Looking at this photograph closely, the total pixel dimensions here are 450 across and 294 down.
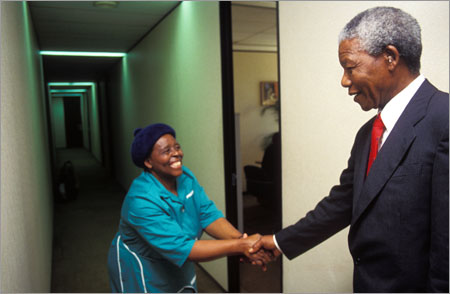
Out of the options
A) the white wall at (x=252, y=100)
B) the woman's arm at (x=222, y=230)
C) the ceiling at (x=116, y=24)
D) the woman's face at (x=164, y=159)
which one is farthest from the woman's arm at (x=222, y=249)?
the white wall at (x=252, y=100)

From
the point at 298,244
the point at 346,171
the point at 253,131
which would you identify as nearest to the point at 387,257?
the point at 346,171

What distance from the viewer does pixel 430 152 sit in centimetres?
82

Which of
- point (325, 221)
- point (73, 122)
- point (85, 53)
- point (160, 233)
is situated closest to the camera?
point (325, 221)

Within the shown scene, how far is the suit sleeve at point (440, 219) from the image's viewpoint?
77cm

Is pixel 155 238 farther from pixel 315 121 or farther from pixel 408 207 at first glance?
pixel 408 207

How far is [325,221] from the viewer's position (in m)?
1.33

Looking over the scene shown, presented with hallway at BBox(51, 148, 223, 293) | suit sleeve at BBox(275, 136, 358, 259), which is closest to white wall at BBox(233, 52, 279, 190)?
hallway at BBox(51, 148, 223, 293)

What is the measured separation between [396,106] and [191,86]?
8.04ft

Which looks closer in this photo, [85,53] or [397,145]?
[397,145]

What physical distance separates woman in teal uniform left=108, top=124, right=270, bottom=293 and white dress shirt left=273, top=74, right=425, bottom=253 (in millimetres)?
911

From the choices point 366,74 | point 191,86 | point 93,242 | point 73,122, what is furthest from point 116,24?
point 73,122

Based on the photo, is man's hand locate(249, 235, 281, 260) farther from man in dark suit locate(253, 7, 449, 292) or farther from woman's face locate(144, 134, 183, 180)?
man in dark suit locate(253, 7, 449, 292)

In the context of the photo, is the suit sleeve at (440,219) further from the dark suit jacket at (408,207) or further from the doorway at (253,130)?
the doorway at (253,130)

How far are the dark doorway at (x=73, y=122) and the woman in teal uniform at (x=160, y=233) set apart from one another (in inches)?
616
